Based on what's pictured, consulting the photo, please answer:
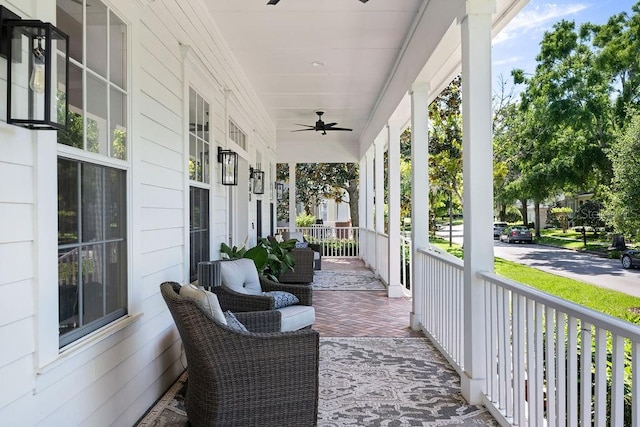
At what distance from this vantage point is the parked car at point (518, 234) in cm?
1055

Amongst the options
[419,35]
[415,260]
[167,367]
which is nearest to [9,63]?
[167,367]

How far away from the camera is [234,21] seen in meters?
4.57

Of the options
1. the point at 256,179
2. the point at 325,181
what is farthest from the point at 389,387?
the point at 325,181

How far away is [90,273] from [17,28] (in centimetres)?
115

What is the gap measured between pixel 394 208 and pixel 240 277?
3588 mm

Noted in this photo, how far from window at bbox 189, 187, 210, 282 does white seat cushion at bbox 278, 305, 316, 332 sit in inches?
34.9

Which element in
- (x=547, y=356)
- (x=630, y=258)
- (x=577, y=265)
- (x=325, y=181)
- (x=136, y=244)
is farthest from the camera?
(x=325, y=181)

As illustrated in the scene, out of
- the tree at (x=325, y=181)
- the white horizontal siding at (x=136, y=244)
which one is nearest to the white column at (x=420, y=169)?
the white horizontal siding at (x=136, y=244)

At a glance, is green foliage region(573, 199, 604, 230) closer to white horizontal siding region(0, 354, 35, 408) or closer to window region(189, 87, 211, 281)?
window region(189, 87, 211, 281)

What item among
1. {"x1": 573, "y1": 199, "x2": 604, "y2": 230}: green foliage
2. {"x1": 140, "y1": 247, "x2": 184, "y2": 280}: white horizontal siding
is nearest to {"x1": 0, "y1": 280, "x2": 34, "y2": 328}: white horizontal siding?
{"x1": 140, "y1": 247, "x2": 184, "y2": 280}: white horizontal siding

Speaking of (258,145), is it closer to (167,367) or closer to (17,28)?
(167,367)

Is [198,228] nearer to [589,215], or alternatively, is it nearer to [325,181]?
[589,215]

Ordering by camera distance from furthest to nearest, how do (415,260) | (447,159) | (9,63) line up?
(447,159), (415,260), (9,63)

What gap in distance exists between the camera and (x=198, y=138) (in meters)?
4.28
